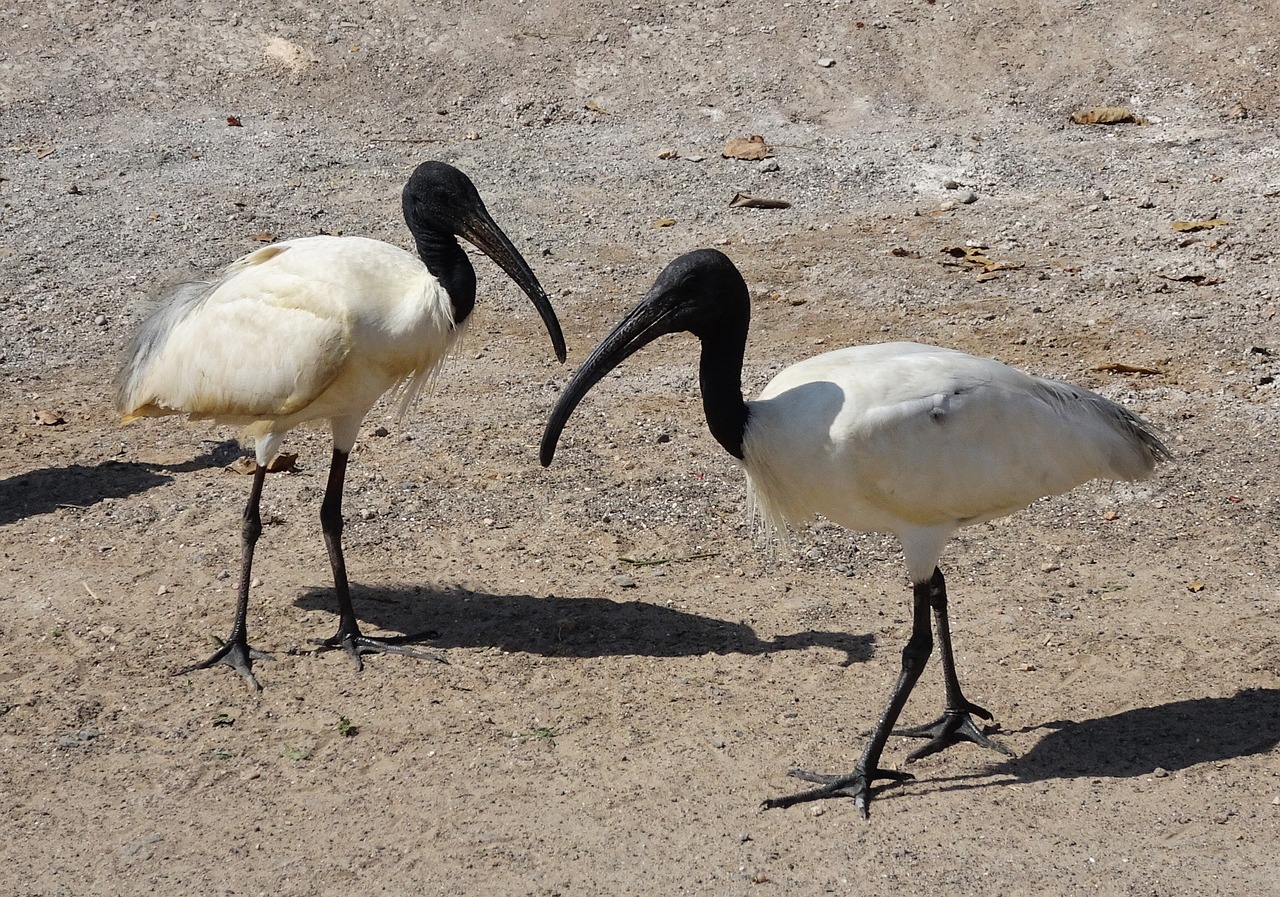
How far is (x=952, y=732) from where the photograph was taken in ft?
18.0

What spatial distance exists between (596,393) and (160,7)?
940 cm

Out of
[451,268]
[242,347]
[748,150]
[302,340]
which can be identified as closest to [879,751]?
[451,268]

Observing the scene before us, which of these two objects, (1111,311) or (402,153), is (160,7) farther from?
(1111,311)

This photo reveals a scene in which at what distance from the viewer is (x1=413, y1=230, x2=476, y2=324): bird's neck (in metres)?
6.20

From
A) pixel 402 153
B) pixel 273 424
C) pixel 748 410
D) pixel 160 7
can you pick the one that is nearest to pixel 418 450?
pixel 273 424

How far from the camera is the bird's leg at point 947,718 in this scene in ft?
17.7

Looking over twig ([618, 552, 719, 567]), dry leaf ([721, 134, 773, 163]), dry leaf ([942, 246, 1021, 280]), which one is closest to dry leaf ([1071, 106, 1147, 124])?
dry leaf ([721, 134, 773, 163])

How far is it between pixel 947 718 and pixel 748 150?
859cm

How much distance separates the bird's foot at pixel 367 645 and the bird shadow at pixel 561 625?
120 millimetres

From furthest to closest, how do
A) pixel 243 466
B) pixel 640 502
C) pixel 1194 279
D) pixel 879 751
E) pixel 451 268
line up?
pixel 1194 279, pixel 243 466, pixel 640 502, pixel 451 268, pixel 879 751

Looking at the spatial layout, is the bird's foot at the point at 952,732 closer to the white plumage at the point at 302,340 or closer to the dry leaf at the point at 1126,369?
the white plumage at the point at 302,340

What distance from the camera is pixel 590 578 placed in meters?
6.90

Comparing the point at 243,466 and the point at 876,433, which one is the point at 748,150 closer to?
the point at 243,466

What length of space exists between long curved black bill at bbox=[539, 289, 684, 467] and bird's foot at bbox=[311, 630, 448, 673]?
4.96 feet
